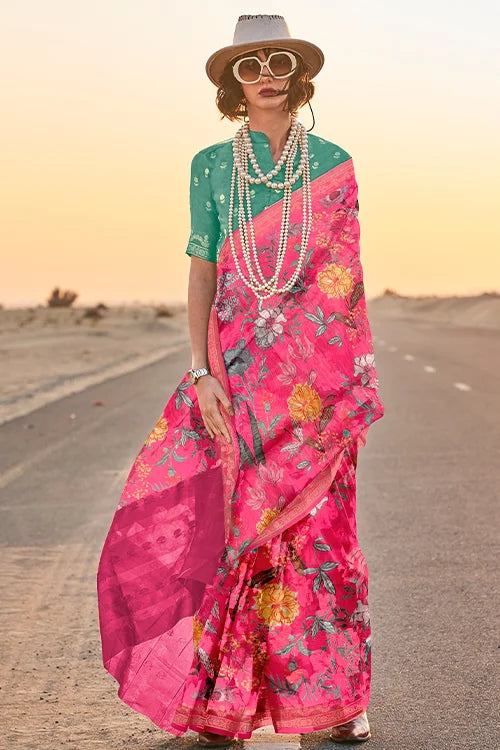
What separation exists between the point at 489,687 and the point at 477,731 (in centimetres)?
45

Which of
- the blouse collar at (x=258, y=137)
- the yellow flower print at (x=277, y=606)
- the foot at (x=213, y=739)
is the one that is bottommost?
the foot at (x=213, y=739)

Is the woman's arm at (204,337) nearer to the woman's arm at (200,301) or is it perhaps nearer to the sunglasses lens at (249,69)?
the woman's arm at (200,301)

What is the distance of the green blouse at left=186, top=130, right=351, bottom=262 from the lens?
372cm

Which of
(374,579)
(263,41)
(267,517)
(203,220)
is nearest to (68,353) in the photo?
(374,579)

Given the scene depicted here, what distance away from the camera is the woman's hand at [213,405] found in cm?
366

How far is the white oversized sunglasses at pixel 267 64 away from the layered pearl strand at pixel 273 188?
0.61ft

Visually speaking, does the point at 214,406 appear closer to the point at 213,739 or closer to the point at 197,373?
the point at 197,373

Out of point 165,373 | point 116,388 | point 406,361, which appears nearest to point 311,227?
point 116,388

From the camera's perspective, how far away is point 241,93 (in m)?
3.94

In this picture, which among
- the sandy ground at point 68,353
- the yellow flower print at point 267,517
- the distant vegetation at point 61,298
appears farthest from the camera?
the distant vegetation at point 61,298

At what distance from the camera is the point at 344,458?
3680 mm

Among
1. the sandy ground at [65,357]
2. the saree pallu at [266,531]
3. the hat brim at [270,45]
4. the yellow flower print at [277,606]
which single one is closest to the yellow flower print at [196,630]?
the saree pallu at [266,531]

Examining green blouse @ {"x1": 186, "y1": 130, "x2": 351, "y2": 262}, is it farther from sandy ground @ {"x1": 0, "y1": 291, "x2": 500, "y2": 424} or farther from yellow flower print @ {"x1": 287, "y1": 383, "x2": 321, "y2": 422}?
sandy ground @ {"x1": 0, "y1": 291, "x2": 500, "y2": 424}

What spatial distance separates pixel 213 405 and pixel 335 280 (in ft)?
1.77
